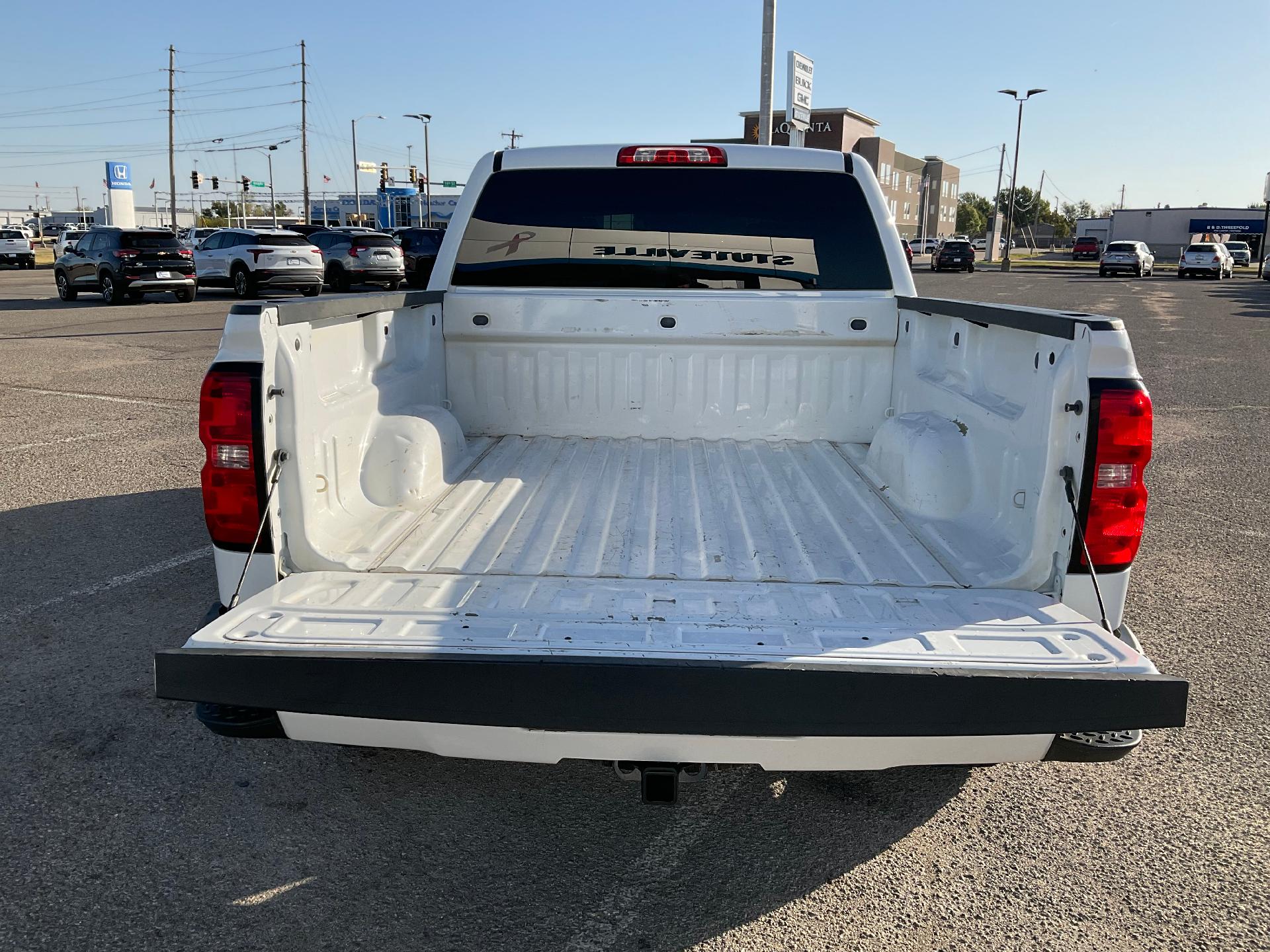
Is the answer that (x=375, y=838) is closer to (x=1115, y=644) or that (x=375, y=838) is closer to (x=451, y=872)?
(x=451, y=872)

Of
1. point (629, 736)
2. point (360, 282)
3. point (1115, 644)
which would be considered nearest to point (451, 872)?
point (629, 736)

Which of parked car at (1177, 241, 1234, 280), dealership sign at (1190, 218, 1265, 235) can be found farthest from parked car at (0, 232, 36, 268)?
dealership sign at (1190, 218, 1265, 235)

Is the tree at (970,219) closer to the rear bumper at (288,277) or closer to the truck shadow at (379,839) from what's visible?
the rear bumper at (288,277)

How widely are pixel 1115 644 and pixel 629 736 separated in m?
1.22

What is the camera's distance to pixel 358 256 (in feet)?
86.0

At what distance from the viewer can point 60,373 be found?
512 inches

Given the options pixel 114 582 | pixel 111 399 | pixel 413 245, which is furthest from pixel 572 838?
pixel 413 245

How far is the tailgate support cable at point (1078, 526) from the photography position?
2.69m

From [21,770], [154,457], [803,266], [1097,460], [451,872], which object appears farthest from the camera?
[154,457]

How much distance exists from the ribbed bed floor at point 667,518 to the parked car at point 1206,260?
5244 cm

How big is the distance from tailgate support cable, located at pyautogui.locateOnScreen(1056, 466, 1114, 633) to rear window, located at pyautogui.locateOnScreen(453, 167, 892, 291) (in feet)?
6.85

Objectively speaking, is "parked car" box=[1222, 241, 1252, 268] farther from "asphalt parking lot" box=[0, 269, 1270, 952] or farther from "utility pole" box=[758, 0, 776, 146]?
"asphalt parking lot" box=[0, 269, 1270, 952]

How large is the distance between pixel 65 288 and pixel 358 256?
7285mm

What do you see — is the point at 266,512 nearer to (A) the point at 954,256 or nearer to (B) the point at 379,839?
(B) the point at 379,839
